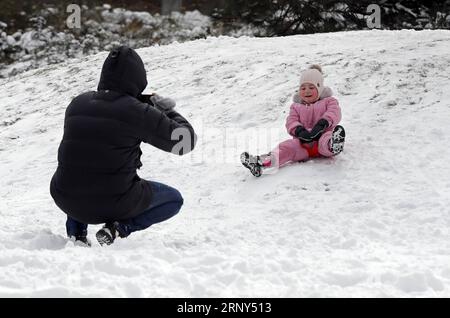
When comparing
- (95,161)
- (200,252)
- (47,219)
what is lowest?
(47,219)

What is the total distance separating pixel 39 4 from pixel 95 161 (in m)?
18.4

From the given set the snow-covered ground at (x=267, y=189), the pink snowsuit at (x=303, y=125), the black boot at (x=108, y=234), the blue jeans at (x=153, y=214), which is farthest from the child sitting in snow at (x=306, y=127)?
the black boot at (x=108, y=234)

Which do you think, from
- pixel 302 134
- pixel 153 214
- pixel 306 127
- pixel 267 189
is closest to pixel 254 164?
pixel 267 189

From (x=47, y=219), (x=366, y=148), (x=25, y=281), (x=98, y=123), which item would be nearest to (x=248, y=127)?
(x=366, y=148)

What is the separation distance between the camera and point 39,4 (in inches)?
820

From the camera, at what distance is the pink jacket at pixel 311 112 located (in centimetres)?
634

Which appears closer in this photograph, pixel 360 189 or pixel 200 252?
pixel 200 252

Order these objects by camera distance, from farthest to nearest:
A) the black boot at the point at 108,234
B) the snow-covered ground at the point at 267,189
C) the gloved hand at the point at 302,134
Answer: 1. the gloved hand at the point at 302,134
2. the black boot at the point at 108,234
3. the snow-covered ground at the point at 267,189

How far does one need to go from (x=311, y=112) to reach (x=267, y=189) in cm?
105

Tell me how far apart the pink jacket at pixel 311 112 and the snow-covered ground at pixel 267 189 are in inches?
17.5

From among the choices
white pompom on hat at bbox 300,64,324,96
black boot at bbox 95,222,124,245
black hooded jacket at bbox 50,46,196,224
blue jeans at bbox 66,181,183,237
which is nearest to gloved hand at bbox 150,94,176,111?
black hooded jacket at bbox 50,46,196,224

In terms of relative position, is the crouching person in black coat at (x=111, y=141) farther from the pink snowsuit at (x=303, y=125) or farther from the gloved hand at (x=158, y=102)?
the pink snowsuit at (x=303, y=125)
